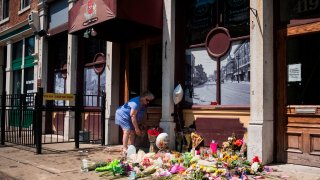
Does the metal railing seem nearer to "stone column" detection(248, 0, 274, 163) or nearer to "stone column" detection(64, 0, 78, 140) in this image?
"stone column" detection(64, 0, 78, 140)

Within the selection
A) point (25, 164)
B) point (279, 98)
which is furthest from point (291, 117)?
point (25, 164)

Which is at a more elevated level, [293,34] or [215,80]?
[293,34]

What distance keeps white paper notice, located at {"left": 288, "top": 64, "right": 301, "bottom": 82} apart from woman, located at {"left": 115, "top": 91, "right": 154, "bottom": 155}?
10.2 feet

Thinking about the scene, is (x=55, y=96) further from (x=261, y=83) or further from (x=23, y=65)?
A: (x=23, y=65)

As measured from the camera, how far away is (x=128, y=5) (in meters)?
8.32

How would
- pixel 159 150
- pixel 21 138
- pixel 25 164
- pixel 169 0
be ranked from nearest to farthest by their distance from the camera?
pixel 25 164 → pixel 159 150 → pixel 169 0 → pixel 21 138

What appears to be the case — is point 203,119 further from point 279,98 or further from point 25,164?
point 25,164

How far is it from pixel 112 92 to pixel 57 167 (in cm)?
375

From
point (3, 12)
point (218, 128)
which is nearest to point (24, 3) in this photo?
point (3, 12)

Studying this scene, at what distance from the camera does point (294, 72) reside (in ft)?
22.1

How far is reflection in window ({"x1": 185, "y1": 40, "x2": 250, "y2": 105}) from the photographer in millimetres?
7617

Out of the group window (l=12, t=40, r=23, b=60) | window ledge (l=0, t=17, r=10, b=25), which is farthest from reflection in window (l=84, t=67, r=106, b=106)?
window ledge (l=0, t=17, r=10, b=25)

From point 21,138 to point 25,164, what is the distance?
13.3ft

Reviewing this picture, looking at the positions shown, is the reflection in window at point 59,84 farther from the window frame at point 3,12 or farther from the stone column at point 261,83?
the stone column at point 261,83
